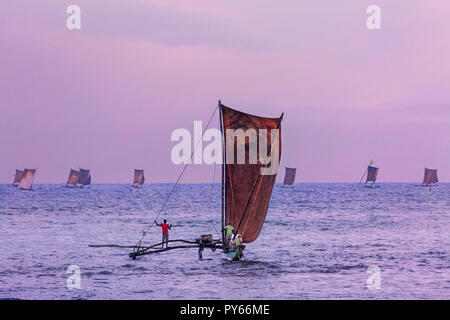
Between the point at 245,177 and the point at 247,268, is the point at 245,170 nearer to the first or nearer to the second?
the point at 245,177

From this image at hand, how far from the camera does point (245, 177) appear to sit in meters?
33.8

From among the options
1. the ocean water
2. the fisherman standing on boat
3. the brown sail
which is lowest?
the ocean water

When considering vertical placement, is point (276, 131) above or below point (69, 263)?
above

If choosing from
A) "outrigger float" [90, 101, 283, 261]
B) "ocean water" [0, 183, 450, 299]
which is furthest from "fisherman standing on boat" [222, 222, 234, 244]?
"ocean water" [0, 183, 450, 299]

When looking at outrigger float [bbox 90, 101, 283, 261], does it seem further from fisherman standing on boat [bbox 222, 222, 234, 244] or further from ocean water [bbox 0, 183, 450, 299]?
ocean water [bbox 0, 183, 450, 299]

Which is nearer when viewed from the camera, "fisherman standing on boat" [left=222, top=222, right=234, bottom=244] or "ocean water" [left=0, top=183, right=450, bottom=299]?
"ocean water" [left=0, top=183, right=450, bottom=299]

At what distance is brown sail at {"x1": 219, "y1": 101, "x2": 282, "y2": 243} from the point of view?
110 ft

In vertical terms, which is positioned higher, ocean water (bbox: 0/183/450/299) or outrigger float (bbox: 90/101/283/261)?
outrigger float (bbox: 90/101/283/261)

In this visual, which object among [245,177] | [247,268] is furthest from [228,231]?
[245,177]

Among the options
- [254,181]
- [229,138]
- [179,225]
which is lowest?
[179,225]
